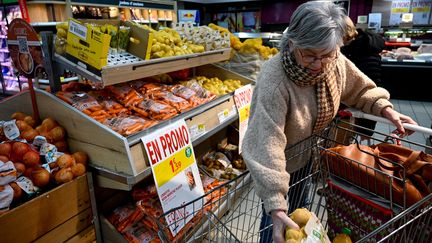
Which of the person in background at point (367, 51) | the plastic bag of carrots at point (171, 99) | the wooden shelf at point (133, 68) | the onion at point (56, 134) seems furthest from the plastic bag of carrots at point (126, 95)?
the person in background at point (367, 51)

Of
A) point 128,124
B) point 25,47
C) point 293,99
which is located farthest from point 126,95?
point 293,99

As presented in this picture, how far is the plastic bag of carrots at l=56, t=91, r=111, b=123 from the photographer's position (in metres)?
1.71

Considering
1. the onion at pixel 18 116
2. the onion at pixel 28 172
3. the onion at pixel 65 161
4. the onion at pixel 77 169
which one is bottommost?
the onion at pixel 77 169

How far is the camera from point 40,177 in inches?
59.8

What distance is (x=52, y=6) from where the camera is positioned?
469 centimetres

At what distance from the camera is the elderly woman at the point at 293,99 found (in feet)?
3.38

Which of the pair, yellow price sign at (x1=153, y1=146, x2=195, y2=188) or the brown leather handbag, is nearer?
the brown leather handbag

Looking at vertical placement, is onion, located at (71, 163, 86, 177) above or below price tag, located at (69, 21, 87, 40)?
below

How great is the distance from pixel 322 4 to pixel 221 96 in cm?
152

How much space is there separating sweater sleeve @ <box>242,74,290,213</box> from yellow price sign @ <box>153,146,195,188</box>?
702 millimetres

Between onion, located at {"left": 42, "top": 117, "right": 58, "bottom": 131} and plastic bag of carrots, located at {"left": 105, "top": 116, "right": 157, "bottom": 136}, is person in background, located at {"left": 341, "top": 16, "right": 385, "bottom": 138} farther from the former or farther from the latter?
onion, located at {"left": 42, "top": 117, "right": 58, "bottom": 131}

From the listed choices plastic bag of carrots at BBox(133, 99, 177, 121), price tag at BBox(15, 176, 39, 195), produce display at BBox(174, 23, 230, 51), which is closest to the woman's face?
plastic bag of carrots at BBox(133, 99, 177, 121)

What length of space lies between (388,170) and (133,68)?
1402 mm

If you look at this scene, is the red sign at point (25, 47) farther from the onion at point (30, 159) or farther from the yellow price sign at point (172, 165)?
the yellow price sign at point (172, 165)
